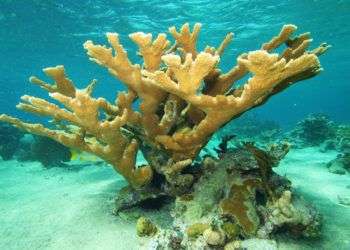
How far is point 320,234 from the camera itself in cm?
391

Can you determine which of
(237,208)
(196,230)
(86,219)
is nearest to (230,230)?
(237,208)

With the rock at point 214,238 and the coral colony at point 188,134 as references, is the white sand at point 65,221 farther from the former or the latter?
the rock at point 214,238

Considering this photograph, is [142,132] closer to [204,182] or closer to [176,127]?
[176,127]

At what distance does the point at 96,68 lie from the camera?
4481 centimetres

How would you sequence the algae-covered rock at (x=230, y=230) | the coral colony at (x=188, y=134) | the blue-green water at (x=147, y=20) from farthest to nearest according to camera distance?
the blue-green water at (x=147, y=20)
the algae-covered rock at (x=230, y=230)
the coral colony at (x=188, y=134)

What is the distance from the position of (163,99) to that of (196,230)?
5.23 feet

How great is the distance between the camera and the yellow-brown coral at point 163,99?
10.5 ft

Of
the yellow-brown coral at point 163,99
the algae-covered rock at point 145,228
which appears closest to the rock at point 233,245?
the algae-covered rock at point 145,228

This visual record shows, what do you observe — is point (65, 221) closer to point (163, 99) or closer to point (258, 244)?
point (163, 99)

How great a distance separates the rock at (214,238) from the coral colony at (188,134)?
10mm

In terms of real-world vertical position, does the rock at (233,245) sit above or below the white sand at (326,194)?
below

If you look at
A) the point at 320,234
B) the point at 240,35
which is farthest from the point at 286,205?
the point at 240,35

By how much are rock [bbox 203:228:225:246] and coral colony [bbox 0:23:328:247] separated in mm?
10

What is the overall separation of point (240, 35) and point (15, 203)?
28210mm
